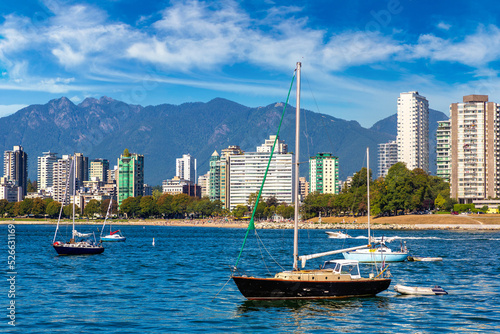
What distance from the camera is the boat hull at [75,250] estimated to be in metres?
83.9

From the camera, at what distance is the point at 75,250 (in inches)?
3346

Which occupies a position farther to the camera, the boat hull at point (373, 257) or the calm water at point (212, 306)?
the boat hull at point (373, 257)

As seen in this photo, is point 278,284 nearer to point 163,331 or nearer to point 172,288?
point 163,331

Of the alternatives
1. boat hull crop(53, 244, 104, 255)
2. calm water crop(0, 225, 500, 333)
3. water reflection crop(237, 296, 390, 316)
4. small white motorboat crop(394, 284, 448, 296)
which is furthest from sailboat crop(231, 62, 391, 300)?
boat hull crop(53, 244, 104, 255)

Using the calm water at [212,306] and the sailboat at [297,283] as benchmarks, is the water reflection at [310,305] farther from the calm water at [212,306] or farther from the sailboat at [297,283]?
the sailboat at [297,283]

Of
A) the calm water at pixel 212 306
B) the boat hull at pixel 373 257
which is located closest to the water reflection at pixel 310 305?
the calm water at pixel 212 306

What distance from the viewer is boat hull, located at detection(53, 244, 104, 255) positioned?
83.9 meters

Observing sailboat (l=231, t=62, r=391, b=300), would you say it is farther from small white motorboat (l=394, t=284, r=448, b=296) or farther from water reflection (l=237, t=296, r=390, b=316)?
small white motorboat (l=394, t=284, r=448, b=296)

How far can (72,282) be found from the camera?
186ft

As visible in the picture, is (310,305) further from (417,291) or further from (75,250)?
(75,250)

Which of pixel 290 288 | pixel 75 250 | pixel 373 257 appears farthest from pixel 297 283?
pixel 75 250

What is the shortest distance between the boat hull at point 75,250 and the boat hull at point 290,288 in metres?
48.4

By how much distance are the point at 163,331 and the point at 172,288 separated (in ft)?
56.9

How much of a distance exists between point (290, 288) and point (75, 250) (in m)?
51.6
